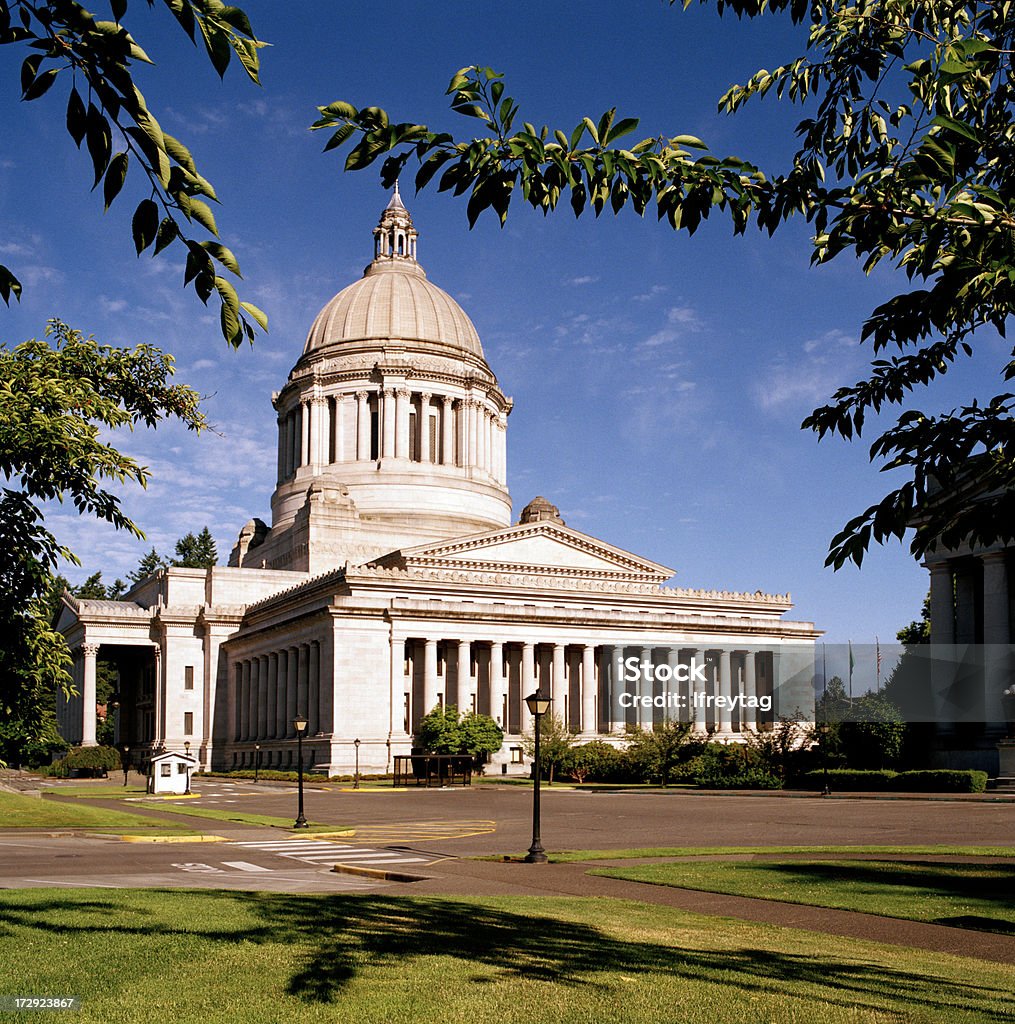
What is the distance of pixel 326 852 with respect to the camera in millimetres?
28297

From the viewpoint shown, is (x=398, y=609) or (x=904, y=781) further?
(x=398, y=609)

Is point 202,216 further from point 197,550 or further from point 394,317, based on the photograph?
point 197,550

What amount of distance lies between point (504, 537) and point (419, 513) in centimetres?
1442

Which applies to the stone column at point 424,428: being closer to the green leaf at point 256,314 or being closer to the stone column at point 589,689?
the stone column at point 589,689

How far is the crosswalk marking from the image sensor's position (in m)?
26.0

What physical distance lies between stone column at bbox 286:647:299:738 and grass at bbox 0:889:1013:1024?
75.9m

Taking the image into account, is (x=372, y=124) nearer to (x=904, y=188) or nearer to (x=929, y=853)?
(x=904, y=188)

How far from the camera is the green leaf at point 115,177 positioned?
5793 mm

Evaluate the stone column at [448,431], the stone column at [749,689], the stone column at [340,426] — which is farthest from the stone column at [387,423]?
the stone column at [749,689]

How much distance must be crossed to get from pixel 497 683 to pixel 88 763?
3220 cm

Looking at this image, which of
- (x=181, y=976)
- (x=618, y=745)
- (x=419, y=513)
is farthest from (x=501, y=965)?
(x=419, y=513)

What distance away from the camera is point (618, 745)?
8906cm

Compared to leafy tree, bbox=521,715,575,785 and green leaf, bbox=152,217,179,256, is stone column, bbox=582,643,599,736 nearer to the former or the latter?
leafy tree, bbox=521,715,575,785

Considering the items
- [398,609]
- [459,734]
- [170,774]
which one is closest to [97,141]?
[170,774]
